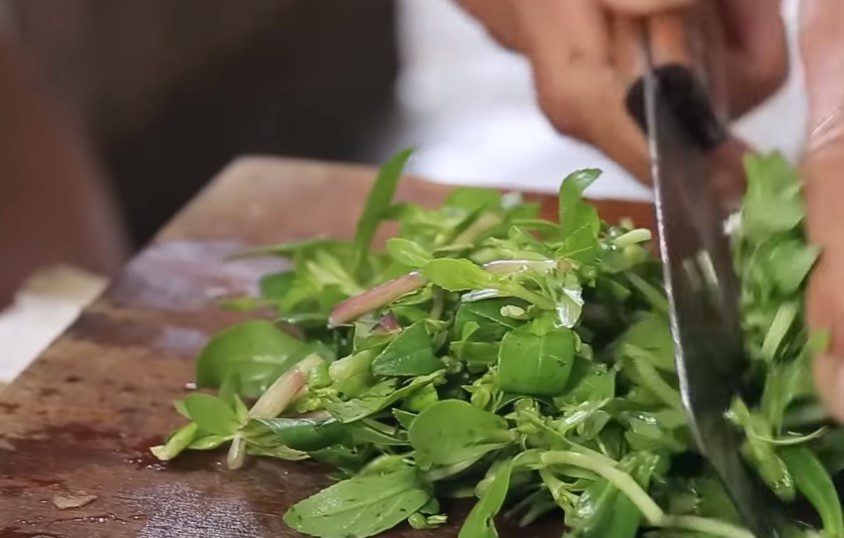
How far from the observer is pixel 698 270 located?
677mm

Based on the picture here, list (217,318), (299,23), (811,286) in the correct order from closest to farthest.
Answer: (811,286) < (217,318) < (299,23)

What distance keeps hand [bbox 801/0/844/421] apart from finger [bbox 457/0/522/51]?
9.0 inches

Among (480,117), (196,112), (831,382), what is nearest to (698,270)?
(831,382)

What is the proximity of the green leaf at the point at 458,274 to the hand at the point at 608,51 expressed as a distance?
0.70ft

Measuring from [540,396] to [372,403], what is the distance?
0.10 m

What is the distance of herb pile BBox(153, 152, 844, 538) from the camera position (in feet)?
2.00

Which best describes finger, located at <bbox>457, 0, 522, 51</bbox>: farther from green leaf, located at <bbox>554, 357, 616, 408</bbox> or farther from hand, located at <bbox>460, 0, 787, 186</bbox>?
green leaf, located at <bbox>554, 357, 616, 408</bbox>

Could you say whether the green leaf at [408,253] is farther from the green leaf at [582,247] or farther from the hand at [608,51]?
the hand at [608,51]

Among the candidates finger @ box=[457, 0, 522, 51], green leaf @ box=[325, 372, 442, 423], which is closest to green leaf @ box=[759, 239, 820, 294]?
green leaf @ box=[325, 372, 442, 423]

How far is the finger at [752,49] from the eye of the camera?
0.92m

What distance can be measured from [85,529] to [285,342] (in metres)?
0.20

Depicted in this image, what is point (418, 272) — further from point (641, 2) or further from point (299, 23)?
point (299, 23)

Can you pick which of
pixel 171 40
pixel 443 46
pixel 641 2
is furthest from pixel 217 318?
pixel 443 46

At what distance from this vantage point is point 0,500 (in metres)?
0.69
